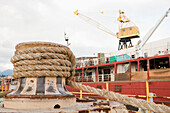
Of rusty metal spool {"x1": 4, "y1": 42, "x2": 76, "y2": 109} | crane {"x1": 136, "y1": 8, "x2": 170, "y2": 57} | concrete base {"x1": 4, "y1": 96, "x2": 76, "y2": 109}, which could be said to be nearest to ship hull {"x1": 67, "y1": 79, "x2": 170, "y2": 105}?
crane {"x1": 136, "y1": 8, "x2": 170, "y2": 57}

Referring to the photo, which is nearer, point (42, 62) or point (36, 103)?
point (36, 103)

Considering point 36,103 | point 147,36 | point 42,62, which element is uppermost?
point 147,36

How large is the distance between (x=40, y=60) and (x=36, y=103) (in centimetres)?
79

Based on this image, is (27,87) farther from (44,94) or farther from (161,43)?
(161,43)

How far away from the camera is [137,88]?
37.4ft

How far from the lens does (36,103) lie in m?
2.44

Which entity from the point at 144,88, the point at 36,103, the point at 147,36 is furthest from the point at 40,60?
the point at 147,36

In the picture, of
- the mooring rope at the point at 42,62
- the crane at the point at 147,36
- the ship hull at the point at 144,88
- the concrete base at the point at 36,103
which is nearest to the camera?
the concrete base at the point at 36,103

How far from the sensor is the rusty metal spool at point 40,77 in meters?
2.50

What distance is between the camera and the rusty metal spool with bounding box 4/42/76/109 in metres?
2.50

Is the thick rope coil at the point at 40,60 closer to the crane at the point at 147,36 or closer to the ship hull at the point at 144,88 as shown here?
the ship hull at the point at 144,88

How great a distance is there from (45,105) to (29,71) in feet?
2.34

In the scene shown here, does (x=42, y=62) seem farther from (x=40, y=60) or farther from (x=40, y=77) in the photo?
(x=40, y=77)


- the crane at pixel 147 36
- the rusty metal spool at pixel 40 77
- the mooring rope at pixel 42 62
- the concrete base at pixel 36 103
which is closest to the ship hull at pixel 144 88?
the crane at pixel 147 36
